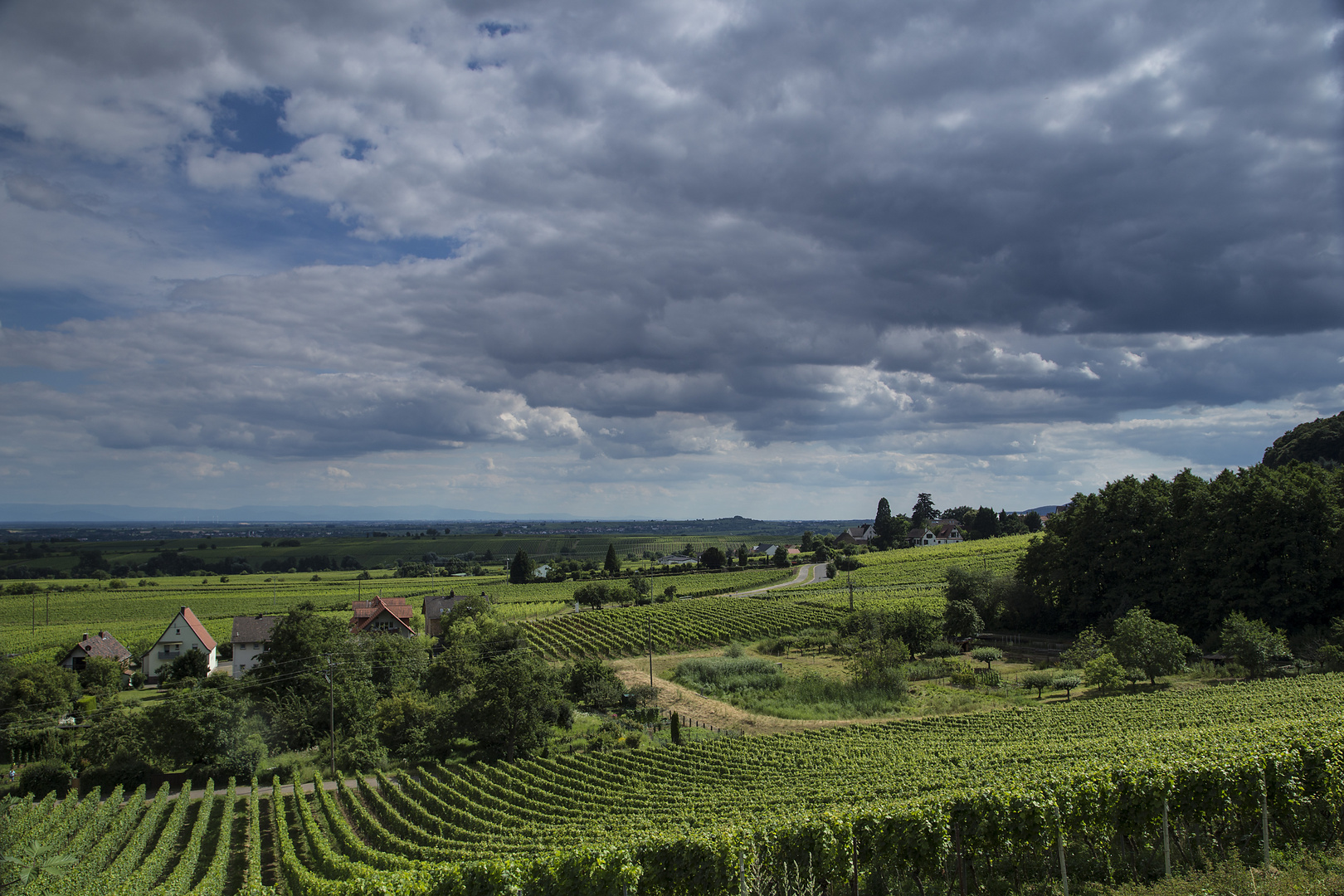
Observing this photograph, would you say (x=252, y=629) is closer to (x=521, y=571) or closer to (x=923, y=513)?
(x=521, y=571)

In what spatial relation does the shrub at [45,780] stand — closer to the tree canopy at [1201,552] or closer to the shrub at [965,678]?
the shrub at [965,678]

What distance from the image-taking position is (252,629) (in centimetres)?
6812

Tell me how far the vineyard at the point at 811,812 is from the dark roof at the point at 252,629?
1262 inches

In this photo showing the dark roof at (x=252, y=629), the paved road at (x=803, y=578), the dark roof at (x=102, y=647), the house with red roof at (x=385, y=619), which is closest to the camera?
the dark roof at (x=102, y=647)

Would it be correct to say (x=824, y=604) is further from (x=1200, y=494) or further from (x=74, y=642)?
(x=74, y=642)

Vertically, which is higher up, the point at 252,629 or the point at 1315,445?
the point at 1315,445

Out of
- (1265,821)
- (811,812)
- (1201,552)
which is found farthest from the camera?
(1201,552)

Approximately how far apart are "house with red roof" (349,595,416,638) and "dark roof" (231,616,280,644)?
28.1 ft

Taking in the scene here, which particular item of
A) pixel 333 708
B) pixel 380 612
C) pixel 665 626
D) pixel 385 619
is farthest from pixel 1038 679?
pixel 380 612

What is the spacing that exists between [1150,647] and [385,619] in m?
72.2

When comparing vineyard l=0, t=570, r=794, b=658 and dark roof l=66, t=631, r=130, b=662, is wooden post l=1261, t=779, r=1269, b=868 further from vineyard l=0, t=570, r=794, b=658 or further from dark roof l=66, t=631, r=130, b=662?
vineyard l=0, t=570, r=794, b=658

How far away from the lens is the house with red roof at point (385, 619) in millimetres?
76500

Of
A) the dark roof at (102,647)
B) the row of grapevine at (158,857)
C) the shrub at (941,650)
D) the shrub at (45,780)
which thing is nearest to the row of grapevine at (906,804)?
the row of grapevine at (158,857)

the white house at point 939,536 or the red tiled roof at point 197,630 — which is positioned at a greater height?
the white house at point 939,536
